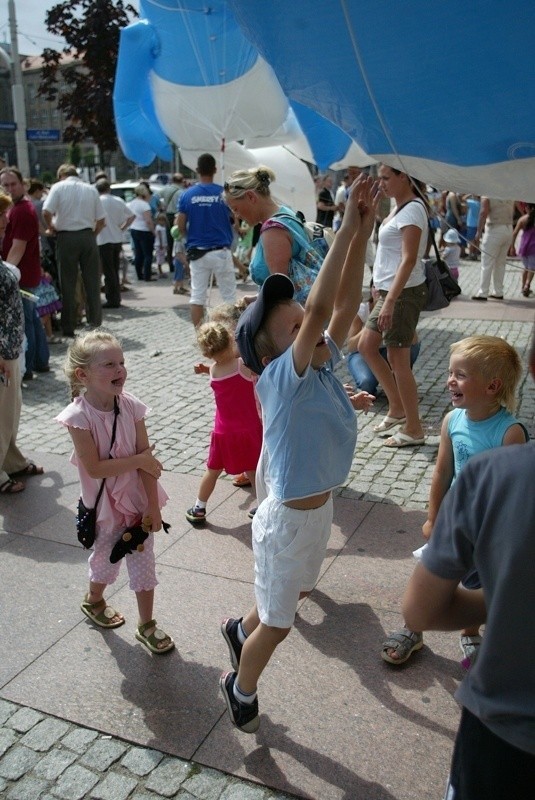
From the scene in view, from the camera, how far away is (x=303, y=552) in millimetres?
2576

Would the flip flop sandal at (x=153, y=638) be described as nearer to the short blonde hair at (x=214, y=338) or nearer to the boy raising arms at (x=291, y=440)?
the boy raising arms at (x=291, y=440)

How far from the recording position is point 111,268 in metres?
11.9

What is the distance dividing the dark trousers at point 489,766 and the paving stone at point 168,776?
1287 mm

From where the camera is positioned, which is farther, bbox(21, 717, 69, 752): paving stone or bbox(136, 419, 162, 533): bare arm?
bbox(136, 419, 162, 533): bare arm

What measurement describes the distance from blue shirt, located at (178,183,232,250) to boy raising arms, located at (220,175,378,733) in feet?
21.2

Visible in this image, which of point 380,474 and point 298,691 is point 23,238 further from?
point 298,691

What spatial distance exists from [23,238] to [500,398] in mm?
5717

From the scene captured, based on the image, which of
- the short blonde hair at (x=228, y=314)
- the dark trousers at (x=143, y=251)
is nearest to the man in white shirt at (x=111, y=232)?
the dark trousers at (x=143, y=251)

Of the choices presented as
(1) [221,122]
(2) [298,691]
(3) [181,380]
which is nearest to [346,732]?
(2) [298,691]

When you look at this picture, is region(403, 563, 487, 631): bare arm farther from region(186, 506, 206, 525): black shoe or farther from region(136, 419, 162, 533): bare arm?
region(186, 506, 206, 525): black shoe

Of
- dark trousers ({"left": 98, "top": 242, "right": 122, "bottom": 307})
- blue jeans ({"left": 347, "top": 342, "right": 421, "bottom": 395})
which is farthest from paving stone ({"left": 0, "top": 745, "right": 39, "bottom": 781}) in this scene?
dark trousers ({"left": 98, "top": 242, "right": 122, "bottom": 307})

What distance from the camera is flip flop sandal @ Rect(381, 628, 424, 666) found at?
10.2 ft

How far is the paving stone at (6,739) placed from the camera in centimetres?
273

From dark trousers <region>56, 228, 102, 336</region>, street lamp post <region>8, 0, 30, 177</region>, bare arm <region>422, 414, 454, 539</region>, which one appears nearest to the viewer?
bare arm <region>422, 414, 454, 539</region>
